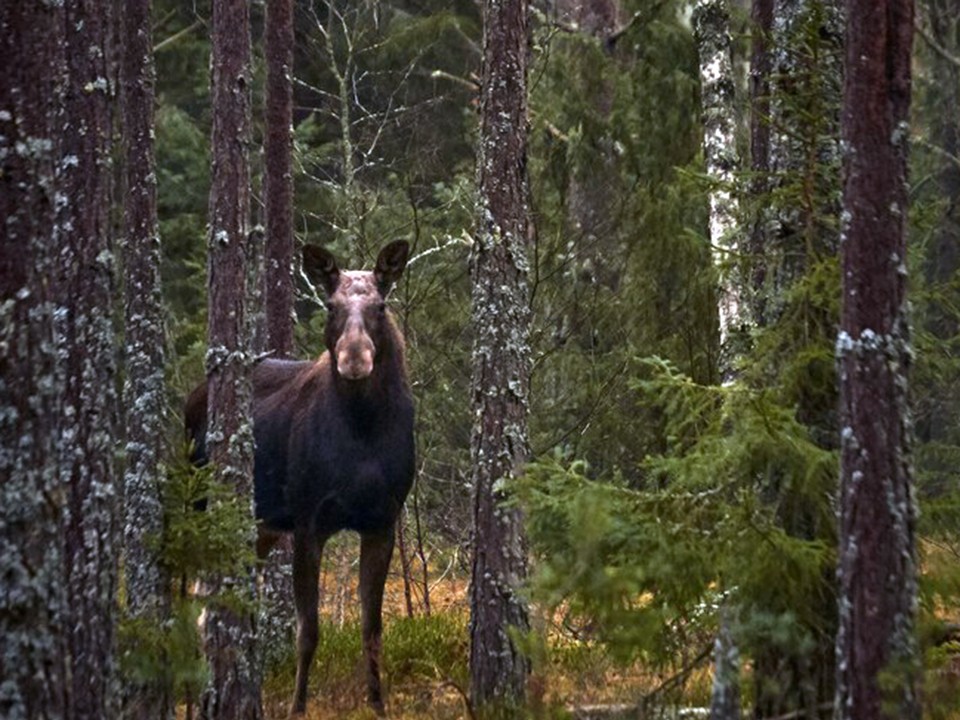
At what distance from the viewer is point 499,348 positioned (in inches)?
409

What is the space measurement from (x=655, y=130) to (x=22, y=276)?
11506 millimetres

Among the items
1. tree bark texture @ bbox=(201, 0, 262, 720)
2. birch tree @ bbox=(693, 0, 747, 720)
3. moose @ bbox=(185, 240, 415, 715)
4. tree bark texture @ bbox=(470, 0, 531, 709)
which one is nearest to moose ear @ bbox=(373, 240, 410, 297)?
moose @ bbox=(185, 240, 415, 715)

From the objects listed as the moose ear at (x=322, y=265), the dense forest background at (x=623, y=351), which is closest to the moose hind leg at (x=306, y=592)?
the dense forest background at (x=623, y=351)

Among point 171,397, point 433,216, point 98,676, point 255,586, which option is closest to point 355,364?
point 255,586

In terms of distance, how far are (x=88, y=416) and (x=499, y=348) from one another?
3.91m

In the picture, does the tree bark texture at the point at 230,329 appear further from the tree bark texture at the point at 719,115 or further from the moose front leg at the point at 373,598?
the tree bark texture at the point at 719,115

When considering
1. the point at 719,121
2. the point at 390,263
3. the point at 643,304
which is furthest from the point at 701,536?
the point at 643,304

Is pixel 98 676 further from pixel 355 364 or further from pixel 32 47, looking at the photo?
pixel 355 364

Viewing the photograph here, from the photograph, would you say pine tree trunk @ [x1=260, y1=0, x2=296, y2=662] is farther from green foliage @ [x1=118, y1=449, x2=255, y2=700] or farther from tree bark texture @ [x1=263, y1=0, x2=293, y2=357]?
green foliage @ [x1=118, y1=449, x2=255, y2=700]

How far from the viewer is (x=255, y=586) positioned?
435 inches

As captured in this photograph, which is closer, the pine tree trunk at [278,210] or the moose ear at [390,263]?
the moose ear at [390,263]

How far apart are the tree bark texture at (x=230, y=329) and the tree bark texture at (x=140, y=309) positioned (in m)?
0.39

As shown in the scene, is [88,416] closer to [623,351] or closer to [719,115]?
[719,115]

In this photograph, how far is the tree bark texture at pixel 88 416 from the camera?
6.80m
